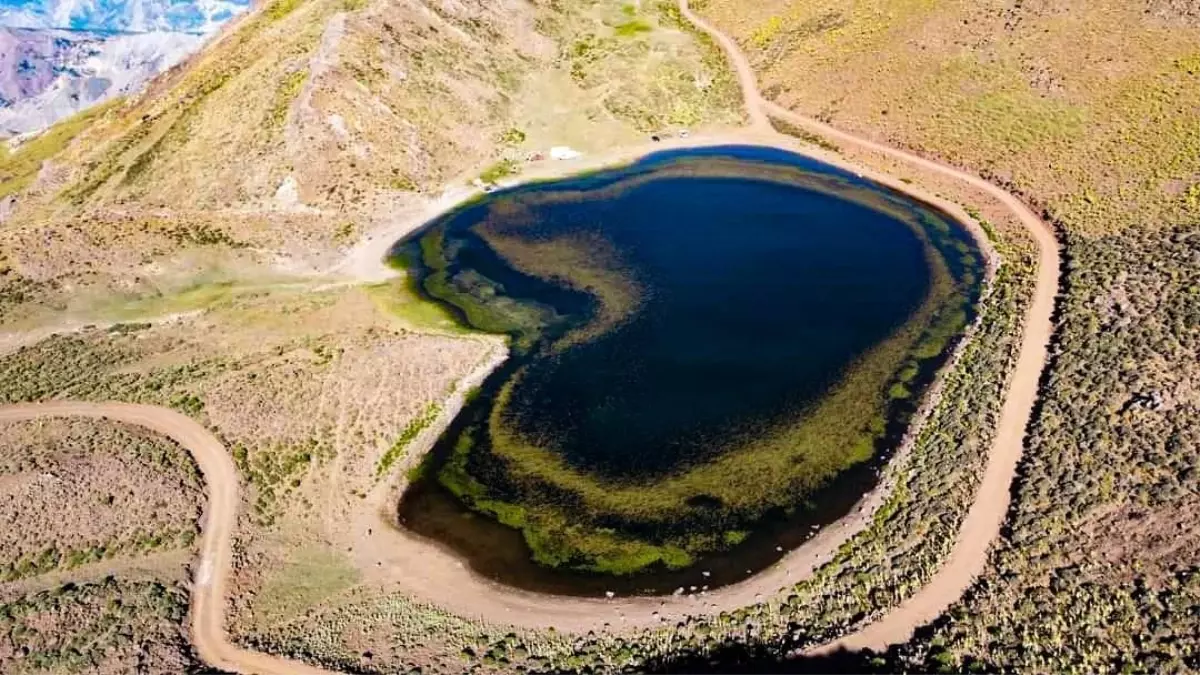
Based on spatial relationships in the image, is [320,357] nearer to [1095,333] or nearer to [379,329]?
[379,329]

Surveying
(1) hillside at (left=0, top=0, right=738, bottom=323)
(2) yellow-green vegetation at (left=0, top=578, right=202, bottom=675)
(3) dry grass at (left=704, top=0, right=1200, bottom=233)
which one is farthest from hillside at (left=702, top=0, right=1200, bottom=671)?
(2) yellow-green vegetation at (left=0, top=578, right=202, bottom=675)

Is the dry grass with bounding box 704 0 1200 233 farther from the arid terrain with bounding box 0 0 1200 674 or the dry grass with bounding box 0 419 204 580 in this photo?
the dry grass with bounding box 0 419 204 580

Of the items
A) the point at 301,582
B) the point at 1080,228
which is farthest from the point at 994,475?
the point at 301,582

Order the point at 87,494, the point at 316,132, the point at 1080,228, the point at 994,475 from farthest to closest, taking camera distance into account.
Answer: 1. the point at 316,132
2. the point at 1080,228
3. the point at 87,494
4. the point at 994,475

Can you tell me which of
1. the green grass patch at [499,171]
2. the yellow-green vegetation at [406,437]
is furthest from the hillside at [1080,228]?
the green grass patch at [499,171]

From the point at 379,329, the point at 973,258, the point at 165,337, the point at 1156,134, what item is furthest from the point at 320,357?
the point at 1156,134

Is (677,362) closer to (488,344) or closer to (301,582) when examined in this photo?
(488,344)
